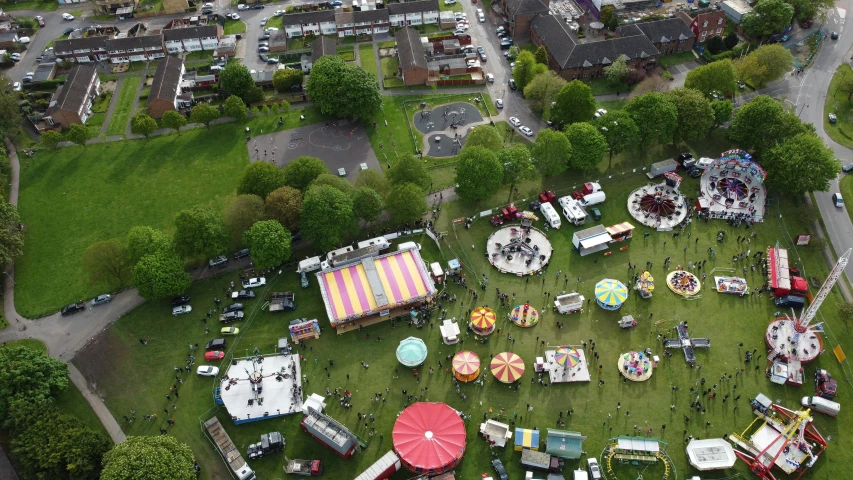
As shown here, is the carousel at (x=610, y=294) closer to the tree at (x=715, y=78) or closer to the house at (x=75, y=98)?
the tree at (x=715, y=78)

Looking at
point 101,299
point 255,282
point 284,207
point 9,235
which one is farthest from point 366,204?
point 9,235

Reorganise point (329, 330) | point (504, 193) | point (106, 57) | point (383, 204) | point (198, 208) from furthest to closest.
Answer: point (106, 57) < point (504, 193) < point (383, 204) < point (198, 208) < point (329, 330)

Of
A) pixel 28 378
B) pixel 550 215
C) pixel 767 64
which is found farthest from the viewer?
pixel 767 64

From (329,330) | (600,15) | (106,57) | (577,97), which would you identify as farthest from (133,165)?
(600,15)

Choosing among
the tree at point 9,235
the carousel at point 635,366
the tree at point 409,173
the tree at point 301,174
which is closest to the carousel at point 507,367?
the carousel at point 635,366

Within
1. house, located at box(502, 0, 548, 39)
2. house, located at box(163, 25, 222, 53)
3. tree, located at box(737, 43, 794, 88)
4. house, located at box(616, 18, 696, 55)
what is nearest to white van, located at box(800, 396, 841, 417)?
tree, located at box(737, 43, 794, 88)

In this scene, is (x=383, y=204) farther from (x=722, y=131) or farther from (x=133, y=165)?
(x=722, y=131)

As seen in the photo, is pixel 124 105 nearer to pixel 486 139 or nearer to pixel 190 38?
pixel 190 38

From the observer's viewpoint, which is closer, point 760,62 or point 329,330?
point 329,330
